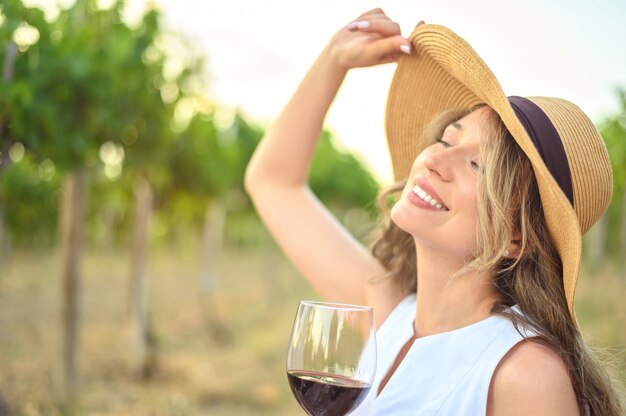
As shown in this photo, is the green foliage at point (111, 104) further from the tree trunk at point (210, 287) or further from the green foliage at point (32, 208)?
the green foliage at point (32, 208)

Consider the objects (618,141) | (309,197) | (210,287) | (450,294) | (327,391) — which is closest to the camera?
(327,391)

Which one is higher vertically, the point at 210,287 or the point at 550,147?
the point at 550,147

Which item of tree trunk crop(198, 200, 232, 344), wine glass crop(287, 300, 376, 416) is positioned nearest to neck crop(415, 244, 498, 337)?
wine glass crop(287, 300, 376, 416)

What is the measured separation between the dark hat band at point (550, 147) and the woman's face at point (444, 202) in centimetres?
17

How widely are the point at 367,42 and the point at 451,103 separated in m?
0.34

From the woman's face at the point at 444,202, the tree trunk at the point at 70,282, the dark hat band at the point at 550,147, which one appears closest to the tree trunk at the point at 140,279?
the tree trunk at the point at 70,282

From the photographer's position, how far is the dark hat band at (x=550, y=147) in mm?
1643

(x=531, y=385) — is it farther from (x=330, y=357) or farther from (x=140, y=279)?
(x=140, y=279)

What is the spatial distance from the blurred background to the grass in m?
0.05

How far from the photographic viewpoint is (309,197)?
228 centimetres

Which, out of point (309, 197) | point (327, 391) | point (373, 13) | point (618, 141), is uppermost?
point (373, 13)

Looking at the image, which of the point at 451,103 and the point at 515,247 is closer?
the point at 515,247

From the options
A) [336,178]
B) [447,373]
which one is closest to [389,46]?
[447,373]

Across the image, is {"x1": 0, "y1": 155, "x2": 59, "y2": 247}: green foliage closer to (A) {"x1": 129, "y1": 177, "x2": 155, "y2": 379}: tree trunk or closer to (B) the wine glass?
(A) {"x1": 129, "y1": 177, "x2": 155, "y2": 379}: tree trunk
